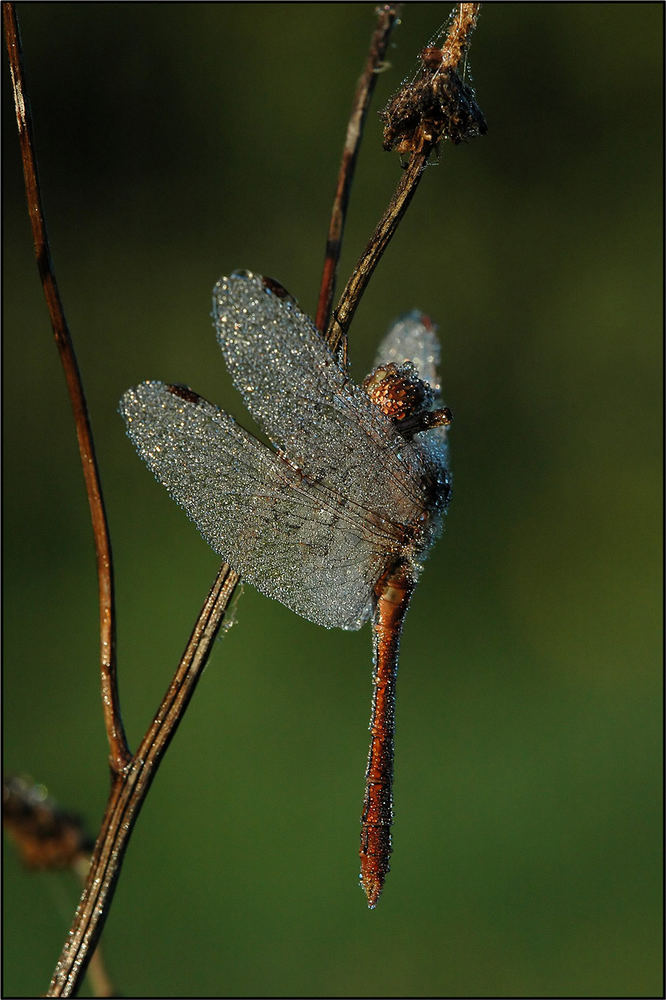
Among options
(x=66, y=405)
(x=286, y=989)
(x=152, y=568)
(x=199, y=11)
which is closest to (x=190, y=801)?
(x=286, y=989)

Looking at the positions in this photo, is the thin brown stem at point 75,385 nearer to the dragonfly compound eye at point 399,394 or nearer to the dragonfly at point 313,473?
the dragonfly at point 313,473

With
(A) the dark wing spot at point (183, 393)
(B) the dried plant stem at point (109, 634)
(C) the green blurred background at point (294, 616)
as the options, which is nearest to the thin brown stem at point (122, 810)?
(B) the dried plant stem at point (109, 634)

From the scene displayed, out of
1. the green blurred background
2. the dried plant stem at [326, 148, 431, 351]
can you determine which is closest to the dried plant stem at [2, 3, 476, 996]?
the dried plant stem at [326, 148, 431, 351]

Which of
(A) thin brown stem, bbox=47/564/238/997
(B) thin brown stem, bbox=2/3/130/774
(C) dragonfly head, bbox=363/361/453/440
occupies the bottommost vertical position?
(A) thin brown stem, bbox=47/564/238/997

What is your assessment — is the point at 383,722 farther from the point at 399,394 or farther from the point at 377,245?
the point at 377,245

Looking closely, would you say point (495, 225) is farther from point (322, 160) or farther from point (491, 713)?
point (491, 713)

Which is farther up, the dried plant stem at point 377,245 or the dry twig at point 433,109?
the dry twig at point 433,109

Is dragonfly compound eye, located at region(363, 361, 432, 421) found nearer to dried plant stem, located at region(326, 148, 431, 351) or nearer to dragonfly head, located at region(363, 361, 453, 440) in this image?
dragonfly head, located at region(363, 361, 453, 440)
